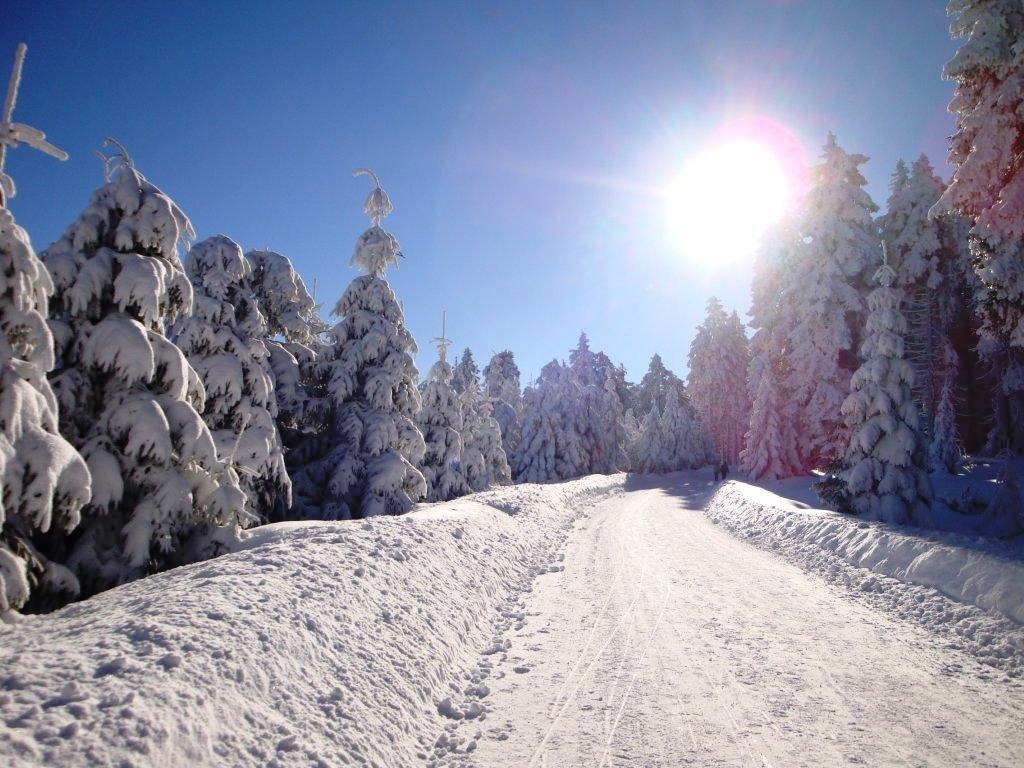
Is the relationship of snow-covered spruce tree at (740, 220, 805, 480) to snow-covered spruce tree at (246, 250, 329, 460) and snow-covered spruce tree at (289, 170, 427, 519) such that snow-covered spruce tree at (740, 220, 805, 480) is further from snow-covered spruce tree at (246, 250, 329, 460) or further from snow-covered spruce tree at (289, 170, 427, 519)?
snow-covered spruce tree at (246, 250, 329, 460)

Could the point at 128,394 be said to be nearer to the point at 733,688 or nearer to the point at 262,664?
the point at 262,664

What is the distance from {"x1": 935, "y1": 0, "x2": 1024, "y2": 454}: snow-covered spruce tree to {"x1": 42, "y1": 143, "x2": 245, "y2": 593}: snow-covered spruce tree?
15658 mm

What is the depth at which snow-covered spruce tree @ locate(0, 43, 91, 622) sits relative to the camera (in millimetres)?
5266

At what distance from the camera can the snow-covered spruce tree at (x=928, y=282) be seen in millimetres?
25531

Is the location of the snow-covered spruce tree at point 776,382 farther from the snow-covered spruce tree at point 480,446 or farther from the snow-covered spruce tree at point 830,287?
the snow-covered spruce tree at point 480,446

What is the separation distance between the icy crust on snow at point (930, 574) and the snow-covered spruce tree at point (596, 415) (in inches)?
1376

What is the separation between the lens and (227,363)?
1242 centimetres

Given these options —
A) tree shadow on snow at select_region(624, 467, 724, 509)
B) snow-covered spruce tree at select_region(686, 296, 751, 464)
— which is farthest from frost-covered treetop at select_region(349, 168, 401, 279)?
snow-covered spruce tree at select_region(686, 296, 751, 464)

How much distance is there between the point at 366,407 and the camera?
17.6 meters

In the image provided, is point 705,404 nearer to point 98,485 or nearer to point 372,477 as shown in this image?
point 372,477

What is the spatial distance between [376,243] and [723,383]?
36422mm

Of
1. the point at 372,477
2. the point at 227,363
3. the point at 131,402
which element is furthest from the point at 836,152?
the point at 131,402

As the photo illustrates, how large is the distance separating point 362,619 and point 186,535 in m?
4.69

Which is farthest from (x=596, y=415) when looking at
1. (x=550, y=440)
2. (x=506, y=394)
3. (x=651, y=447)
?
(x=506, y=394)
